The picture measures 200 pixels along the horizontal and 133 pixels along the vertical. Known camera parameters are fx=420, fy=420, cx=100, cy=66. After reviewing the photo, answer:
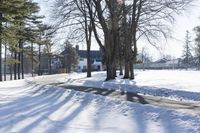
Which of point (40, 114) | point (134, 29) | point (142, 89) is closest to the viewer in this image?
point (40, 114)

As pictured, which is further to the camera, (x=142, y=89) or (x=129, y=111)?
(x=142, y=89)

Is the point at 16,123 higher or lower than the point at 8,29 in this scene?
lower

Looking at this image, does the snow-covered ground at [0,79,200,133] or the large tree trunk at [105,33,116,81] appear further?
the large tree trunk at [105,33,116,81]

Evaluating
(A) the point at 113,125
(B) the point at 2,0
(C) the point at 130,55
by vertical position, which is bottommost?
(A) the point at 113,125

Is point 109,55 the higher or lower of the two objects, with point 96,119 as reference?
higher

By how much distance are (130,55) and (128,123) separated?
96.7 ft

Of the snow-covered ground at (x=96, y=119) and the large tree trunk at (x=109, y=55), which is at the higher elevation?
the large tree trunk at (x=109, y=55)

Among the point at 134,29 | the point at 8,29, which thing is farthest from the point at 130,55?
the point at 8,29

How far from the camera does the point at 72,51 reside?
11581 cm

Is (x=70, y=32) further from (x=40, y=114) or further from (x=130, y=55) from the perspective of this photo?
(x=40, y=114)

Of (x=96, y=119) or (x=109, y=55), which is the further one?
(x=109, y=55)

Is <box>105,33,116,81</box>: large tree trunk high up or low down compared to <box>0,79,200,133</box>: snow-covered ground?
up

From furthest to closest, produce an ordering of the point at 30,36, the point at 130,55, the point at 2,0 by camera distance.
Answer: the point at 30,36 < the point at 130,55 < the point at 2,0

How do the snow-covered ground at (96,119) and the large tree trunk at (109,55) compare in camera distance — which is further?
the large tree trunk at (109,55)
